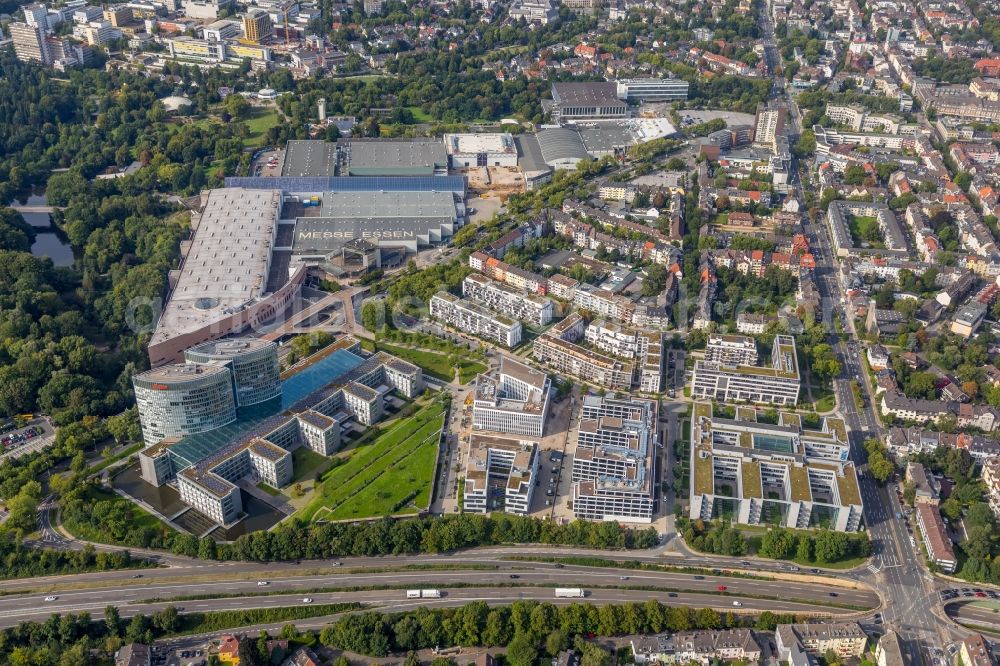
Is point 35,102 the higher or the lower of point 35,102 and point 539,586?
the higher

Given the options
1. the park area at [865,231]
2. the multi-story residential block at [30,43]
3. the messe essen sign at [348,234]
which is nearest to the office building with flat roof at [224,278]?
the messe essen sign at [348,234]

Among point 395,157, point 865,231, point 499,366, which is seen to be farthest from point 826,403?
point 395,157

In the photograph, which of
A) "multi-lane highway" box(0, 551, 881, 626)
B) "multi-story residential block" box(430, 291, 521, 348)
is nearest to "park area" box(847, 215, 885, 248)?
"multi-story residential block" box(430, 291, 521, 348)

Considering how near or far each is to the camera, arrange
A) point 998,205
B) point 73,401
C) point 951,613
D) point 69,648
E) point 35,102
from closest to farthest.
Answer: point 69,648 → point 951,613 → point 73,401 → point 998,205 → point 35,102

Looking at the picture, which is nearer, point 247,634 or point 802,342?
point 247,634

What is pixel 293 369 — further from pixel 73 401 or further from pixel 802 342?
pixel 802 342


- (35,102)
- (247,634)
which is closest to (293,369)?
(247,634)

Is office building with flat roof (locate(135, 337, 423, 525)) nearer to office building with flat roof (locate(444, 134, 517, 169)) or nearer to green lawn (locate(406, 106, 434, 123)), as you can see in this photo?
office building with flat roof (locate(444, 134, 517, 169))
